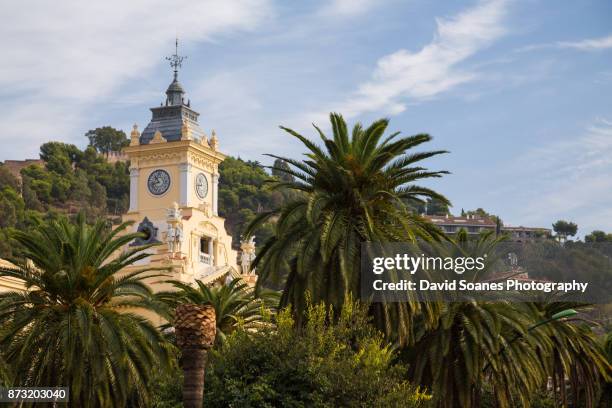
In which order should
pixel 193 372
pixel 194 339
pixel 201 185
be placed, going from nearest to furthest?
pixel 194 339 → pixel 193 372 → pixel 201 185

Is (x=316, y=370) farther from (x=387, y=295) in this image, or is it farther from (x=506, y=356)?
(x=506, y=356)

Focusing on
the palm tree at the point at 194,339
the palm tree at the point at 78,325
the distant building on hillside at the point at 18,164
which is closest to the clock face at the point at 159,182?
the palm tree at the point at 78,325

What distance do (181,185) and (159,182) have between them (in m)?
1.56

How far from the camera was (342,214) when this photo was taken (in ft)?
131

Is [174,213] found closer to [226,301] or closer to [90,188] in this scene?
[226,301]

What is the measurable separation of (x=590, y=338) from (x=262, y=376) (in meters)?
23.6

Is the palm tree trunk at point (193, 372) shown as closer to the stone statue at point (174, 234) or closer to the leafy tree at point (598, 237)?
the stone statue at point (174, 234)

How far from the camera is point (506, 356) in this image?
153 ft

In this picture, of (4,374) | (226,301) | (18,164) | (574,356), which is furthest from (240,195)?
(4,374)

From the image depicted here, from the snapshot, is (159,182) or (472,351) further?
(159,182)

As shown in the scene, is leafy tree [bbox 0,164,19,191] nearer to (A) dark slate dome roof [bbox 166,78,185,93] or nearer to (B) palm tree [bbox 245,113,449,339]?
(A) dark slate dome roof [bbox 166,78,185,93]

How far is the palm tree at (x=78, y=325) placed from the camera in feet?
129

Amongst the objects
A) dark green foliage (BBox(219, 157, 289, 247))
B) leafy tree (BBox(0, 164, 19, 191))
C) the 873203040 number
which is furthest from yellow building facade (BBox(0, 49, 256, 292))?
leafy tree (BBox(0, 164, 19, 191))

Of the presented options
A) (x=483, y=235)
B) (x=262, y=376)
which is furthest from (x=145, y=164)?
(x=262, y=376)
